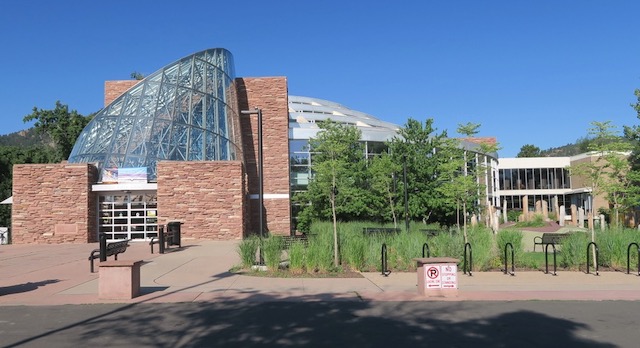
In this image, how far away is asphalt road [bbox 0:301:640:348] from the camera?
6.86m

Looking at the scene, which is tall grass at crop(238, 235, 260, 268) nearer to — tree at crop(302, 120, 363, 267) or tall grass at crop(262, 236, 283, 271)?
tall grass at crop(262, 236, 283, 271)

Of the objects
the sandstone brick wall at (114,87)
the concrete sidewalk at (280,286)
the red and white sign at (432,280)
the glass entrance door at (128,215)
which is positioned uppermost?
the sandstone brick wall at (114,87)

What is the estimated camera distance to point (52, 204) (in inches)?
1105

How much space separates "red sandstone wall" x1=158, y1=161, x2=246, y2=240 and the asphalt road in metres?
19.2

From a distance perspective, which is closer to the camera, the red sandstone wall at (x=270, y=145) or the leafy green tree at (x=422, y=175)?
the leafy green tree at (x=422, y=175)

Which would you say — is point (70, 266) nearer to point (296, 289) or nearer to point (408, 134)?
point (296, 289)

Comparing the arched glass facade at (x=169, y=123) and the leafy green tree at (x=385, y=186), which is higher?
the arched glass facade at (x=169, y=123)

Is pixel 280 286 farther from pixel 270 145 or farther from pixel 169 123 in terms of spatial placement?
pixel 270 145

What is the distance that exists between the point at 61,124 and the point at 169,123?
86.9ft

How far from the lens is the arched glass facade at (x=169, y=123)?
3089cm

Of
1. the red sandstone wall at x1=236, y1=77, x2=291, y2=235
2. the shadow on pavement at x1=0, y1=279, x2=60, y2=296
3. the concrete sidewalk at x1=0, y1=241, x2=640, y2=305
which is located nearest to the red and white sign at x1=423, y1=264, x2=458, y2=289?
the concrete sidewalk at x1=0, y1=241, x2=640, y2=305

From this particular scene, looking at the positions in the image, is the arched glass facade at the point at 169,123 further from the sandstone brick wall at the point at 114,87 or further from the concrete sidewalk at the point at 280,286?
the concrete sidewalk at the point at 280,286

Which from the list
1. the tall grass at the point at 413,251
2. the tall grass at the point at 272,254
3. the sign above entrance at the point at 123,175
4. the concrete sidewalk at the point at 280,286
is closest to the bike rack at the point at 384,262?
the concrete sidewalk at the point at 280,286

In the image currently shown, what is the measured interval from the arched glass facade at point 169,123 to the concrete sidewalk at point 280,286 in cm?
1574
